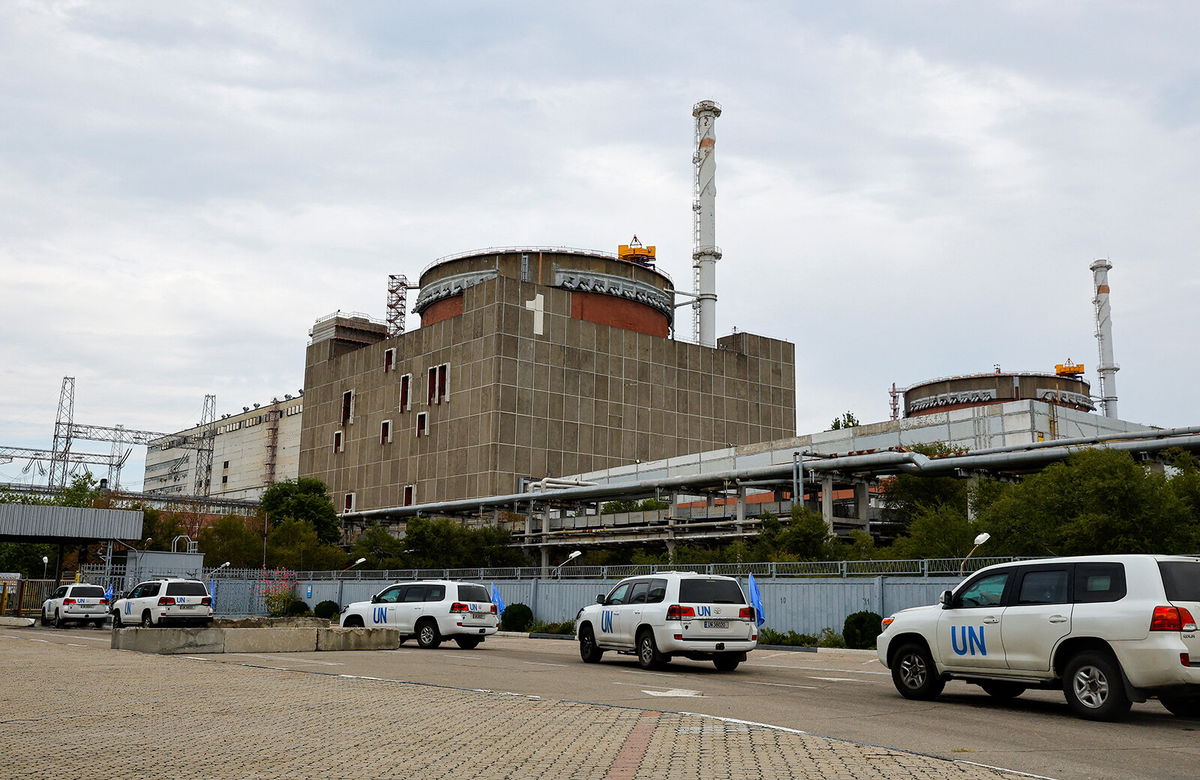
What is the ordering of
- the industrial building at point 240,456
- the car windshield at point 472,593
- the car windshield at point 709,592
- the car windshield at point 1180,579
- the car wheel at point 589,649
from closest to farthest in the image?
the car windshield at point 1180,579, the car windshield at point 709,592, the car wheel at point 589,649, the car windshield at point 472,593, the industrial building at point 240,456

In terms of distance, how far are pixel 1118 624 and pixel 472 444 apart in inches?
3009

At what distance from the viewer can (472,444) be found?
86.9 meters

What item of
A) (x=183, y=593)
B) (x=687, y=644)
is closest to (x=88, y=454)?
(x=183, y=593)

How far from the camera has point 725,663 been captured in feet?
68.2

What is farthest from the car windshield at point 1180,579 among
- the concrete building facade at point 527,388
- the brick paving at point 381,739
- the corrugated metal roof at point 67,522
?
the concrete building facade at point 527,388

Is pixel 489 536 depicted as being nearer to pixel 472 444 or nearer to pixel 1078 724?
pixel 472 444

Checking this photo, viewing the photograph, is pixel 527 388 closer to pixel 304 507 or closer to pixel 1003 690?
pixel 304 507

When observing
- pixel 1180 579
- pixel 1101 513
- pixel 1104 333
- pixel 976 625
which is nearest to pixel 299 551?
pixel 1101 513

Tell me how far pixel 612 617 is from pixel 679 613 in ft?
7.30

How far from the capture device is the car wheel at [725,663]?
2048cm

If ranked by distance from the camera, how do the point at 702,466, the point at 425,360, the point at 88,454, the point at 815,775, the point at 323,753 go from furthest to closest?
the point at 88,454, the point at 425,360, the point at 702,466, the point at 323,753, the point at 815,775

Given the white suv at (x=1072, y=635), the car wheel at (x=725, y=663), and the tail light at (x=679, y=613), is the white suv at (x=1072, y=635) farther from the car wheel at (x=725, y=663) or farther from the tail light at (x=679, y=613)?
the car wheel at (x=725, y=663)

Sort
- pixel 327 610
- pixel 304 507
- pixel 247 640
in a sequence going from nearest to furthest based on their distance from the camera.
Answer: pixel 247 640
pixel 327 610
pixel 304 507

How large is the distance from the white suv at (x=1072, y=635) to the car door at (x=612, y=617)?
288 inches
